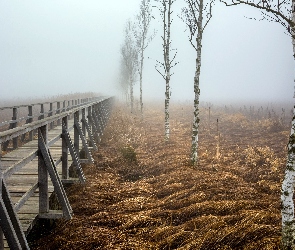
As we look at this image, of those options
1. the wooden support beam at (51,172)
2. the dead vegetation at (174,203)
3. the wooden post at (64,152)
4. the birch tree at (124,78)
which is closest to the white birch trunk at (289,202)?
the dead vegetation at (174,203)

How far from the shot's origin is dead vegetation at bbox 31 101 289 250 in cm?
447

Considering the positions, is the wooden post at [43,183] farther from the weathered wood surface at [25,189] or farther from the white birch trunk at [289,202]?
the white birch trunk at [289,202]

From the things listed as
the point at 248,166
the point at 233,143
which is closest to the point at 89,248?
the point at 248,166

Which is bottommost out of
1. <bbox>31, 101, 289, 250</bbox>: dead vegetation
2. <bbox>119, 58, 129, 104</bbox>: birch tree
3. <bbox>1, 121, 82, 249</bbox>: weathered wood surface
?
<bbox>31, 101, 289, 250</bbox>: dead vegetation

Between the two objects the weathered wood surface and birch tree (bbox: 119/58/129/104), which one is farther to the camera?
birch tree (bbox: 119/58/129/104)

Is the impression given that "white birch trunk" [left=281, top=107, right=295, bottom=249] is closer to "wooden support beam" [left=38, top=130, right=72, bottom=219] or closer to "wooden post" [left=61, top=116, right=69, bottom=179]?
"wooden support beam" [left=38, top=130, right=72, bottom=219]

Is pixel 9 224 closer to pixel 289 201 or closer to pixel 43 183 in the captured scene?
pixel 43 183

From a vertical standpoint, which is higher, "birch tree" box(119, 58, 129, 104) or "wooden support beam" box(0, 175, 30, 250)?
"birch tree" box(119, 58, 129, 104)

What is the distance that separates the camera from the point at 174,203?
238 inches

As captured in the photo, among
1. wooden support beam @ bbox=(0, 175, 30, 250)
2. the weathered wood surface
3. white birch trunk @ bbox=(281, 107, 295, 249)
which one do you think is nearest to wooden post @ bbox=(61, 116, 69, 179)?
the weathered wood surface

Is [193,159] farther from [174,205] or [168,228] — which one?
[168,228]

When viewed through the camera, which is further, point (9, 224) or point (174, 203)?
point (174, 203)

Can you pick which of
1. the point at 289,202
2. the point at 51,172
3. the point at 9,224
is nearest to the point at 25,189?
the point at 51,172

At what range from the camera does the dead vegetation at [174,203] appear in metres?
4.47
